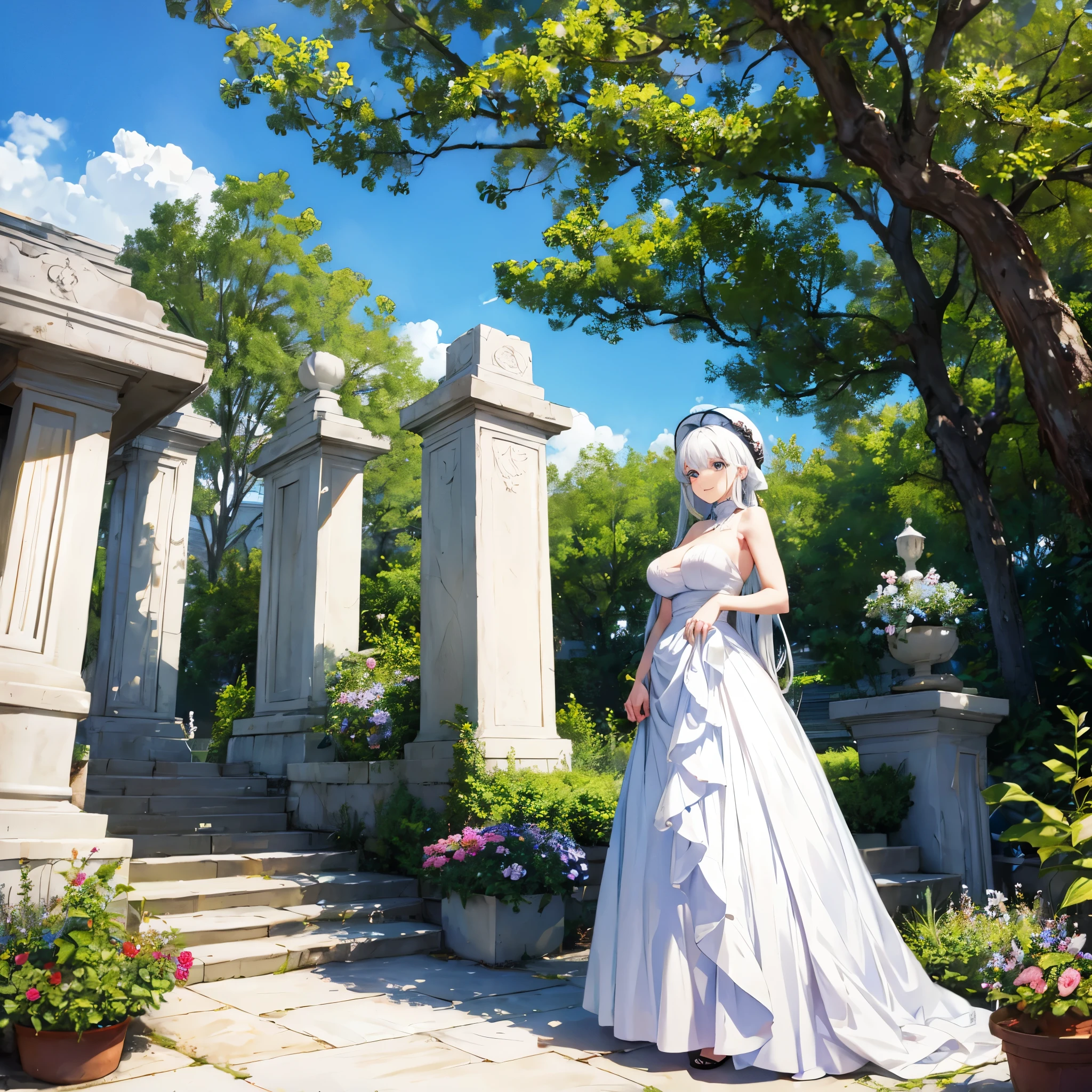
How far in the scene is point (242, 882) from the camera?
5449 millimetres

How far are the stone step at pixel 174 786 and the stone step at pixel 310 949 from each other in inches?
91.0

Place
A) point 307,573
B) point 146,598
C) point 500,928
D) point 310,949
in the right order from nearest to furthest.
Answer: point 310,949 → point 500,928 → point 307,573 → point 146,598

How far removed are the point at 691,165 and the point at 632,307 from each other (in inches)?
77.9

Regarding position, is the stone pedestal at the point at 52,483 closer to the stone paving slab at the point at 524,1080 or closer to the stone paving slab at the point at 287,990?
the stone paving slab at the point at 287,990

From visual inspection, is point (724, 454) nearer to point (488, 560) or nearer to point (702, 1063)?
point (702, 1063)

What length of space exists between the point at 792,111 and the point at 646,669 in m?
5.20

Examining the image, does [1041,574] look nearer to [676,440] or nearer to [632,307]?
[632,307]

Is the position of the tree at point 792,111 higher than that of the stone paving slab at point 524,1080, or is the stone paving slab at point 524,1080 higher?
the tree at point 792,111

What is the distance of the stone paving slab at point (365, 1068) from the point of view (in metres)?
2.92

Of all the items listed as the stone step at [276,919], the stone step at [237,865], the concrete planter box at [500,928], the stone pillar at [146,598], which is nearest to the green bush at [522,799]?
the concrete planter box at [500,928]

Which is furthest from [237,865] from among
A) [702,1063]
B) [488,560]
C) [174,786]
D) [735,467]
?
[735,467]

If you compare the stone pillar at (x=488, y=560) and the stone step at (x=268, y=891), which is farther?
the stone pillar at (x=488, y=560)

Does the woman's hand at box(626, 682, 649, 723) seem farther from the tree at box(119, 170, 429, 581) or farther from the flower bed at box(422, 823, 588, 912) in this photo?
the tree at box(119, 170, 429, 581)

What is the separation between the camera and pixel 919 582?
647 cm
